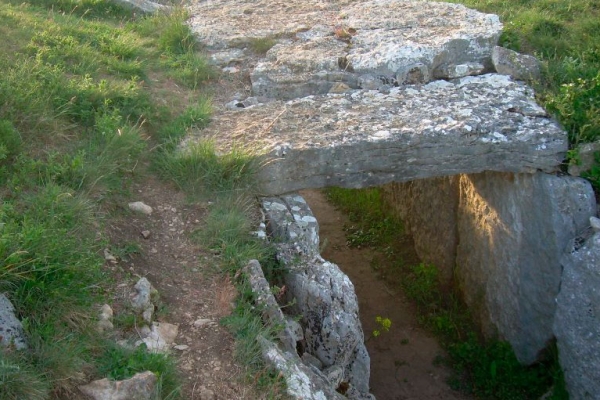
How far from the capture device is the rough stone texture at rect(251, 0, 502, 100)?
5.50 meters

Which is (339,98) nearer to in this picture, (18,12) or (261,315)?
(261,315)

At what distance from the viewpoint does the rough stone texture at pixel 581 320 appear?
183 inches

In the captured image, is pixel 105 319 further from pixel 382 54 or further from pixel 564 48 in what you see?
pixel 564 48

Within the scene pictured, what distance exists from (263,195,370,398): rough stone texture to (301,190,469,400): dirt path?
134cm

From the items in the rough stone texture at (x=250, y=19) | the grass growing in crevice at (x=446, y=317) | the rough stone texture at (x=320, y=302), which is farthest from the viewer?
the rough stone texture at (x=250, y=19)

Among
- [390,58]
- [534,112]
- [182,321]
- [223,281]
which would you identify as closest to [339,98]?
[390,58]

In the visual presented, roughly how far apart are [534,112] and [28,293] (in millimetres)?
3660

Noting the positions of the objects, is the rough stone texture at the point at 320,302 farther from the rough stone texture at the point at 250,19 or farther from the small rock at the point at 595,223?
the rough stone texture at the point at 250,19

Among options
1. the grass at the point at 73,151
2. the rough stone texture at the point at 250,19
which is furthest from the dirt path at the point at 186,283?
the rough stone texture at the point at 250,19

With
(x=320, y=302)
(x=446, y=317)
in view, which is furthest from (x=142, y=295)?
(x=446, y=317)

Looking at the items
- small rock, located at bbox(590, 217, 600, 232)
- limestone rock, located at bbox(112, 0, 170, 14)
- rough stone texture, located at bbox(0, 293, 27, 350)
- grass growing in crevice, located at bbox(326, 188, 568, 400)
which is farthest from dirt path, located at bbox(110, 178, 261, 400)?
limestone rock, located at bbox(112, 0, 170, 14)

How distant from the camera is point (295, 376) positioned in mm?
3314

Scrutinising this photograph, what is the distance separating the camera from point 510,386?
543 centimetres

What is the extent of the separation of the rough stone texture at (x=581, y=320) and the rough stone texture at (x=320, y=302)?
1.56 m
